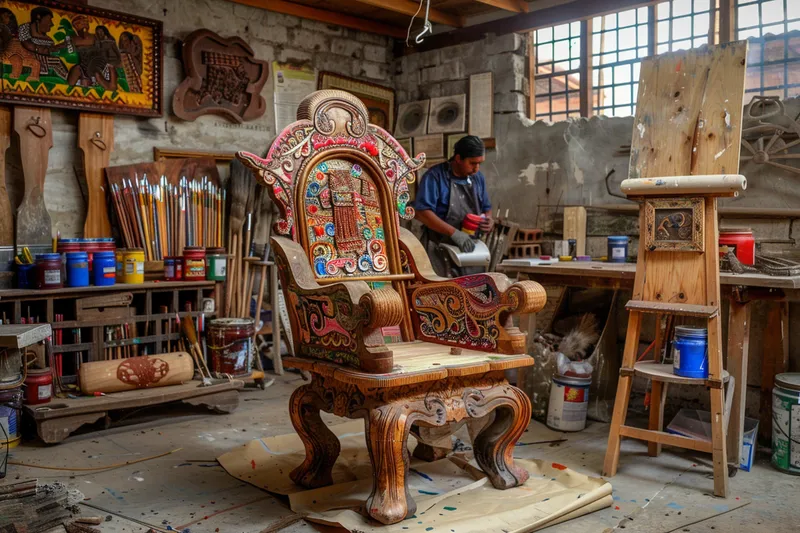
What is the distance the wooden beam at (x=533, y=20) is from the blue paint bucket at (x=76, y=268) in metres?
3.62

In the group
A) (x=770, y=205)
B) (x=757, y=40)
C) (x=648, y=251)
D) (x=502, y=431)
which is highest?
(x=757, y=40)

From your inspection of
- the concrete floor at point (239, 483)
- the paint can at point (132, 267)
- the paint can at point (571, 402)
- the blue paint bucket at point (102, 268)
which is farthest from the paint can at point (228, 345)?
the paint can at point (571, 402)

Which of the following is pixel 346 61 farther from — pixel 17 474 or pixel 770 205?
pixel 17 474

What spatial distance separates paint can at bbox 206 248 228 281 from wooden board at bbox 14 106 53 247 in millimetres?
1008

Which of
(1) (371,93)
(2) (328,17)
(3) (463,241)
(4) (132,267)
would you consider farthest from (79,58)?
(3) (463,241)

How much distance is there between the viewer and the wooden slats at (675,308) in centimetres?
309

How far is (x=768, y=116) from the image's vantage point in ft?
13.3

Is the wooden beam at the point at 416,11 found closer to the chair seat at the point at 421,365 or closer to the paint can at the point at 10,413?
the chair seat at the point at 421,365

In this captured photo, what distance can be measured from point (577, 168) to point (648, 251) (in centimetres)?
196

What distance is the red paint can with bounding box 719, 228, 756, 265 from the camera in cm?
361

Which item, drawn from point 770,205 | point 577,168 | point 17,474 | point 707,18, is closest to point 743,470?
point 770,205

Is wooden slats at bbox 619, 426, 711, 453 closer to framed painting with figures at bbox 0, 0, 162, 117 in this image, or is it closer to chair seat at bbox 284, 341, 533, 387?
chair seat at bbox 284, 341, 533, 387

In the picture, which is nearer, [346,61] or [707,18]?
[707,18]

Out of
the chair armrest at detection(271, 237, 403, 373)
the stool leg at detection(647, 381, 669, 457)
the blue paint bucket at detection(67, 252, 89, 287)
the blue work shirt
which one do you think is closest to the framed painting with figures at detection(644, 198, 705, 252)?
the stool leg at detection(647, 381, 669, 457)
